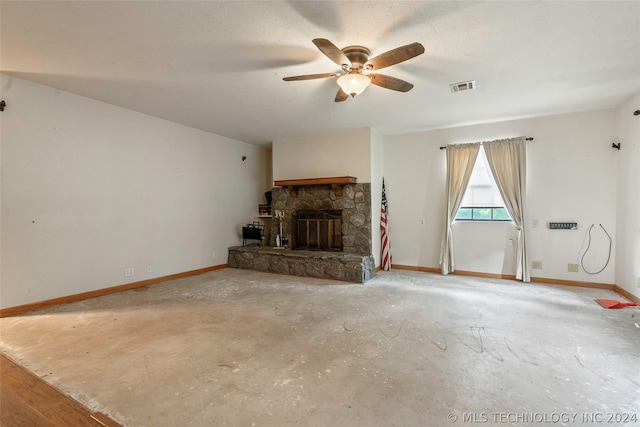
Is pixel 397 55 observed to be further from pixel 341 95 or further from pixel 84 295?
pixel 84 295

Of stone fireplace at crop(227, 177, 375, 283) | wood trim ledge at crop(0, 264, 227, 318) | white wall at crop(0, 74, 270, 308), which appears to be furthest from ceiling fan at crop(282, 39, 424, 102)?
wood trim ledge at crop(0, 264, 227, 318)

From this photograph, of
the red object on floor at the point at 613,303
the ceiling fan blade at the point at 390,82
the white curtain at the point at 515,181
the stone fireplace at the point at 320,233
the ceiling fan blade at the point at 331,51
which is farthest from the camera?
the stone fireplace at the point at 320,233

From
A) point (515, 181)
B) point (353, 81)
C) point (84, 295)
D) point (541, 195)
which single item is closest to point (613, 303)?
point (541, 195)

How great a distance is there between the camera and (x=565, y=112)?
445 cm

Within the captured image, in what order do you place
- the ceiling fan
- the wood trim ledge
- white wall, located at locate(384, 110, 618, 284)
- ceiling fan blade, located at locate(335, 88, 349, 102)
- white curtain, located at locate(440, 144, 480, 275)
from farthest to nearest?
1. white curtain, located at locate(440, 144, 480, 275)
2. white wall, located at locate(384, 110, 618, 284)
3. the wood trim ledge
4. ceiling fan blade, located at locate(335, 88, 349, 102)
5. the ceiling fan

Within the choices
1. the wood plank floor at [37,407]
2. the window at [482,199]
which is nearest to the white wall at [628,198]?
the window at [482,199]

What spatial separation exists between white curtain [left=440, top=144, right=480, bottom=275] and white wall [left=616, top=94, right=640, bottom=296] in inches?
74.6

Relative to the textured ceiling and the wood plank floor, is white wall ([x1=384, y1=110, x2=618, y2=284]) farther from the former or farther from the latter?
the wood plank floor

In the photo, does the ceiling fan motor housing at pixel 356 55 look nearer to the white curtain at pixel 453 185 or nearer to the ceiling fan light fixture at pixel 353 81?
the ceiling fan light fixture at pixel 353 81

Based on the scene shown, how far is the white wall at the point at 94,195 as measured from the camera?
11.1 feet

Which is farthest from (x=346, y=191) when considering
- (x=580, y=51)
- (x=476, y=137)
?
(x=580, y=51)

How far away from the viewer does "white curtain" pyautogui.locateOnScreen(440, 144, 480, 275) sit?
5.07m

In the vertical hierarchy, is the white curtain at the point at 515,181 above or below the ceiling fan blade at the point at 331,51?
below

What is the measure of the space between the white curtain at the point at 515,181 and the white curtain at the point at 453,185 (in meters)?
0.40
